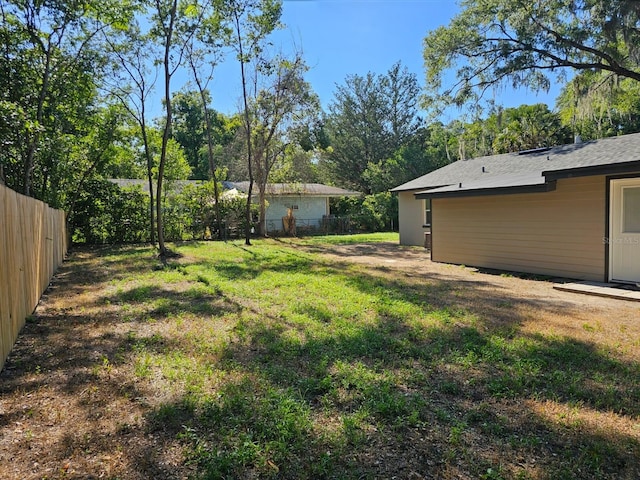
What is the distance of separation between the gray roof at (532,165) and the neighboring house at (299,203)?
7698 millimetres

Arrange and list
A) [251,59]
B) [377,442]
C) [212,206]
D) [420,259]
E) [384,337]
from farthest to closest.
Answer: [212,206]
[251,59]
[420,259]
[384,337]
[377,442]

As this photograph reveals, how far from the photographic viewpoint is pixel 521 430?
264 centimetres

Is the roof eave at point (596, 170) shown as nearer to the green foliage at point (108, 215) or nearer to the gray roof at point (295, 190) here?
the gray roof at point (295, 190)

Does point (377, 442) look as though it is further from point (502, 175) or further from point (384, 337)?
point (502, 175)

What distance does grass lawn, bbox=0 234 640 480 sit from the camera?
92.3 inches

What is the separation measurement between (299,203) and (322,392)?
69.6ft

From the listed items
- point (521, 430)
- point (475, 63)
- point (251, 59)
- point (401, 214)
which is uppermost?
point (251, 59)

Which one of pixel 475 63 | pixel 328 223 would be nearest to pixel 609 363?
pixel 475 63

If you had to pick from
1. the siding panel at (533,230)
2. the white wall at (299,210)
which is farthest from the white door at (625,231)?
the white wall at (299,210)

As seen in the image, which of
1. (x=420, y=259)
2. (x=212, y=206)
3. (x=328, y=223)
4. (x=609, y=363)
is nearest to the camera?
(x=609, y=363)

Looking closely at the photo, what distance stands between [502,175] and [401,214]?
593 centimetres

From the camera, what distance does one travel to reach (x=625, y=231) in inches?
286

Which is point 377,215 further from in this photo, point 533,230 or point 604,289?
point 604,289

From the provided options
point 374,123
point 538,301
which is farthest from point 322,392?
point 374,123
